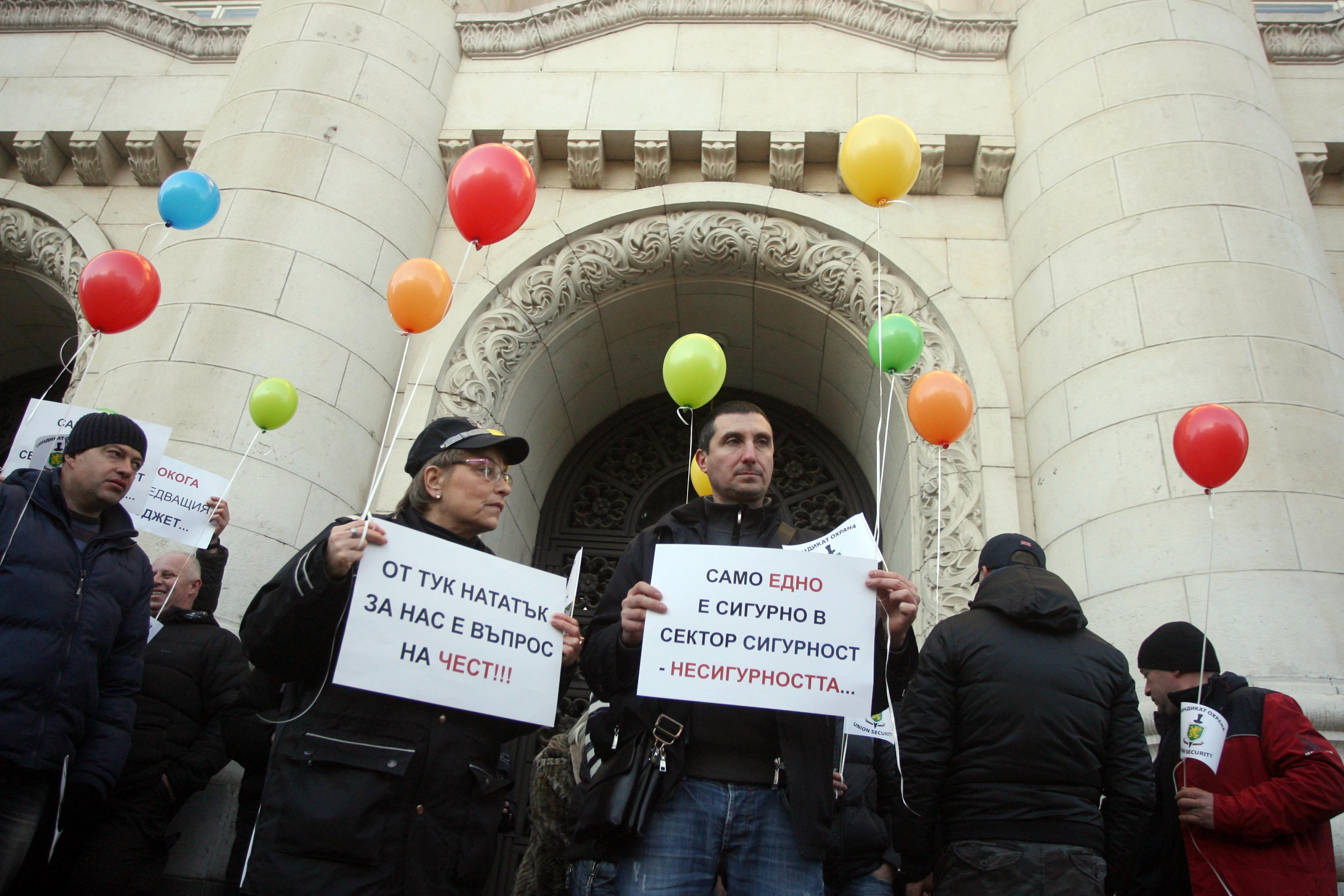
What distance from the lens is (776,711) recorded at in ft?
9.95

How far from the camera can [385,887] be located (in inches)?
105

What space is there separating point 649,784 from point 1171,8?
24.9 feet

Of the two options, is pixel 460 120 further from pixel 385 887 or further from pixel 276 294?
pixel 385 887

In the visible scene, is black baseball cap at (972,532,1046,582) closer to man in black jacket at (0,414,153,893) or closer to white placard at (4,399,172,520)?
man in black jacket at (0,414,153,893)

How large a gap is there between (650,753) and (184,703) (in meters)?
2.65

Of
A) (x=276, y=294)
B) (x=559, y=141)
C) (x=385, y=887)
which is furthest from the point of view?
(x=559, y=141)

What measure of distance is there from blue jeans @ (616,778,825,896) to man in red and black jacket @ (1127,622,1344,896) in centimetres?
173

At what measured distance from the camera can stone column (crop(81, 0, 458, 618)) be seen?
21.0 ft

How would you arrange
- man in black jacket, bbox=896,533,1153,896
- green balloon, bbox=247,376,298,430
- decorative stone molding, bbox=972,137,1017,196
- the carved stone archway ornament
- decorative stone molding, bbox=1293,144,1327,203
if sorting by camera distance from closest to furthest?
man in black jacket, bbox=896,533,1153,896, green balloon, bbox=247,376,298,430, the carved stone archway ornament, decorative stone molding, bbox=1293,144,1327,203, decorative stone molding, bbox=972,137,1017,196

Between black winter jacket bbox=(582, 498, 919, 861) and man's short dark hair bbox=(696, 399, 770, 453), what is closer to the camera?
black winter jacket bbox=(582, 498, 919, 861)

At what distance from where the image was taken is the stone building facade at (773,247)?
5906 millimetres

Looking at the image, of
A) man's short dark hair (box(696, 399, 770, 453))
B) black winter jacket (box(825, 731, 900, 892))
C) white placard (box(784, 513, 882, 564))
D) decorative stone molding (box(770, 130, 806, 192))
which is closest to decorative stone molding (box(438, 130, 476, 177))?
decorative stone molding (box(770, 130, 806, 192))

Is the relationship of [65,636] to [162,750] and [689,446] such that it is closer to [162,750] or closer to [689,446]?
[162,750]

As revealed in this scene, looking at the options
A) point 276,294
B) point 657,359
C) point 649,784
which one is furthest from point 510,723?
point 657,359
